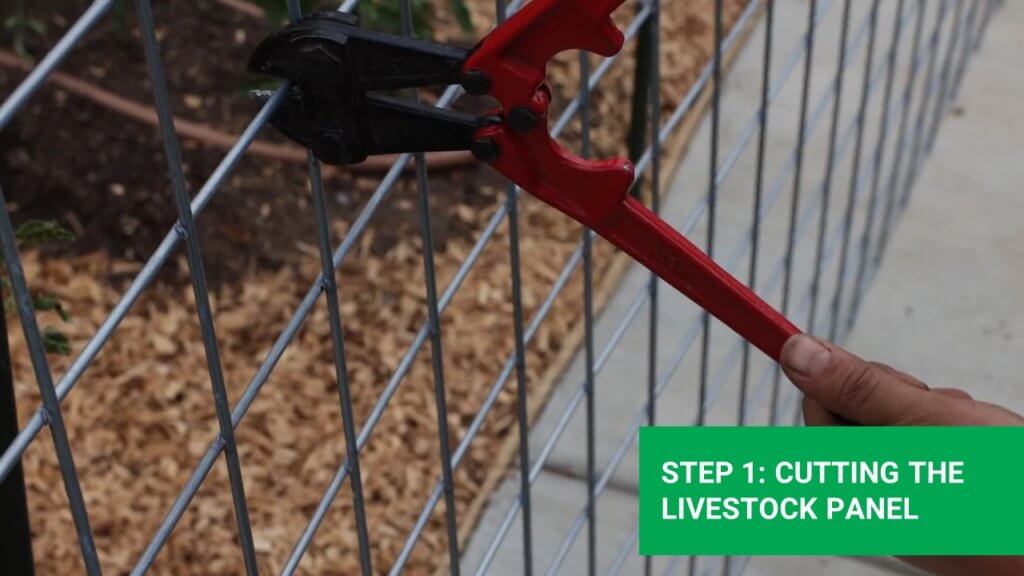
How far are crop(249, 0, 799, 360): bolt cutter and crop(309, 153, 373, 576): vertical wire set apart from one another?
0.03 meters

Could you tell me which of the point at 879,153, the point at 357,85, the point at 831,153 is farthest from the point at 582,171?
the point at 879,153

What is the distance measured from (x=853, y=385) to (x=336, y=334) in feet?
1.53

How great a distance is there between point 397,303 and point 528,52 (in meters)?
1.59

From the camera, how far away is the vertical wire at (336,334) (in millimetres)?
1082

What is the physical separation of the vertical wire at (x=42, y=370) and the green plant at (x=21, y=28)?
1921 millimetres

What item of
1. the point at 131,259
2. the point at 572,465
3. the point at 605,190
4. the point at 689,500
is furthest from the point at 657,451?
the point at 131,259

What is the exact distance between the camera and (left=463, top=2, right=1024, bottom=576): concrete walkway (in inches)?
92.4

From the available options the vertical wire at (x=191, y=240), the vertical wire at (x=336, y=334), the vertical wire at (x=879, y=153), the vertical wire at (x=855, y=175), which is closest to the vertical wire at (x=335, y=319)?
the vertical wire at (x=336, y=334)

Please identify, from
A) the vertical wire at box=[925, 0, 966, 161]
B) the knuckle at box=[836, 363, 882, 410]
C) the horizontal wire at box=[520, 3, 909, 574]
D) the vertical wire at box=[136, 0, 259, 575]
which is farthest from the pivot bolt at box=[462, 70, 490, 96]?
the vertical wire at box=[925, 0, 966, 161]

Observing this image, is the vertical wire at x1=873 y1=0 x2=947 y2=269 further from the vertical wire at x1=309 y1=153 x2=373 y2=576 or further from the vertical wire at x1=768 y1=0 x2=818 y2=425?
the vertical wire at x1=309 y1=153 x2=373 y2=576

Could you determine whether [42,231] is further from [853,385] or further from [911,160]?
[911,160]

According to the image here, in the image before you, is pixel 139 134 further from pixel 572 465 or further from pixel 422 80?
pixel 422 80

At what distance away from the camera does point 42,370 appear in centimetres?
89

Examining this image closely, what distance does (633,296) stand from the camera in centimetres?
273
